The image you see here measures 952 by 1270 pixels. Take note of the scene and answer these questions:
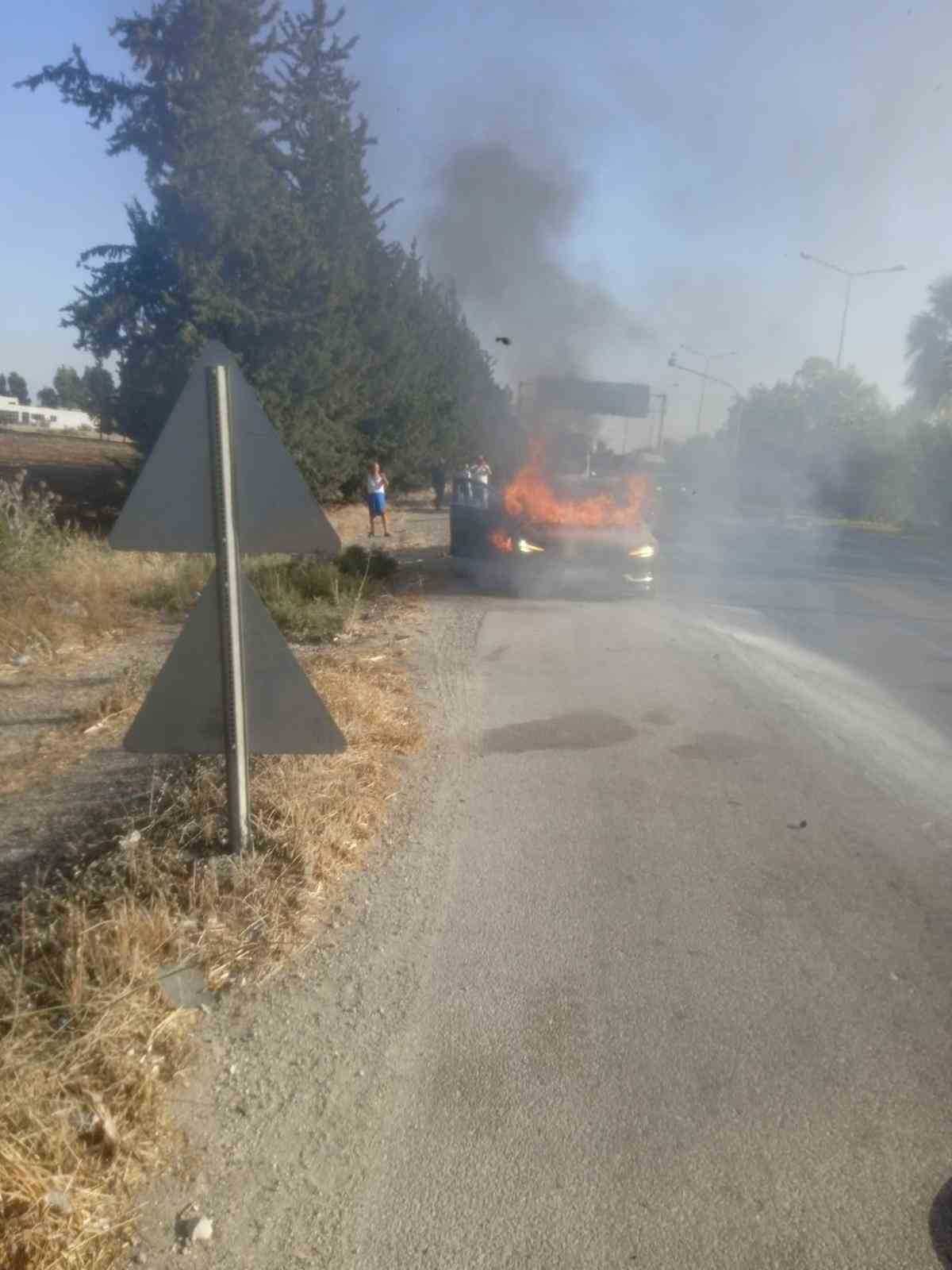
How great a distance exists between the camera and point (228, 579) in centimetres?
366

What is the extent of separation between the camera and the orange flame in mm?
12844

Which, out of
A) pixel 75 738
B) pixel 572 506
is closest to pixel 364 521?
pixel 572 506

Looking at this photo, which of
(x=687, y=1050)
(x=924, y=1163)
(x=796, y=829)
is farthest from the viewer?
(x=796, y=829)

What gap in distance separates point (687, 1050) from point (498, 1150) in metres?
0.75

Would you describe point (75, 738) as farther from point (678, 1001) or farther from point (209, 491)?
point (678, 1001)

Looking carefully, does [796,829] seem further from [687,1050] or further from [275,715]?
[275,715]

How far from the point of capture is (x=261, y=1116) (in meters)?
2.81

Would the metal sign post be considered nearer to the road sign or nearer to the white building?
the road sign

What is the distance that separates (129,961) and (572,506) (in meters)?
10.6

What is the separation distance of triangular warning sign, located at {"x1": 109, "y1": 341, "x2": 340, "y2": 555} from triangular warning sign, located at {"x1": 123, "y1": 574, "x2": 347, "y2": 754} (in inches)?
8.1

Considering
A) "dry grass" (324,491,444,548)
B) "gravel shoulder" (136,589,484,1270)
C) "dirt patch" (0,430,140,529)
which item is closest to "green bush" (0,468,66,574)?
"dry grass" (324,491,444,548)

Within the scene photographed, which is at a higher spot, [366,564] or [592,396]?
[592,396]

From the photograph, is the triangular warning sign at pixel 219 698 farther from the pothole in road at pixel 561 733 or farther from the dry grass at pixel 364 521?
the dry grass at pixel 364 521

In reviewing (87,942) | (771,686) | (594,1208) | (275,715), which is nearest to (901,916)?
(594,1208)
